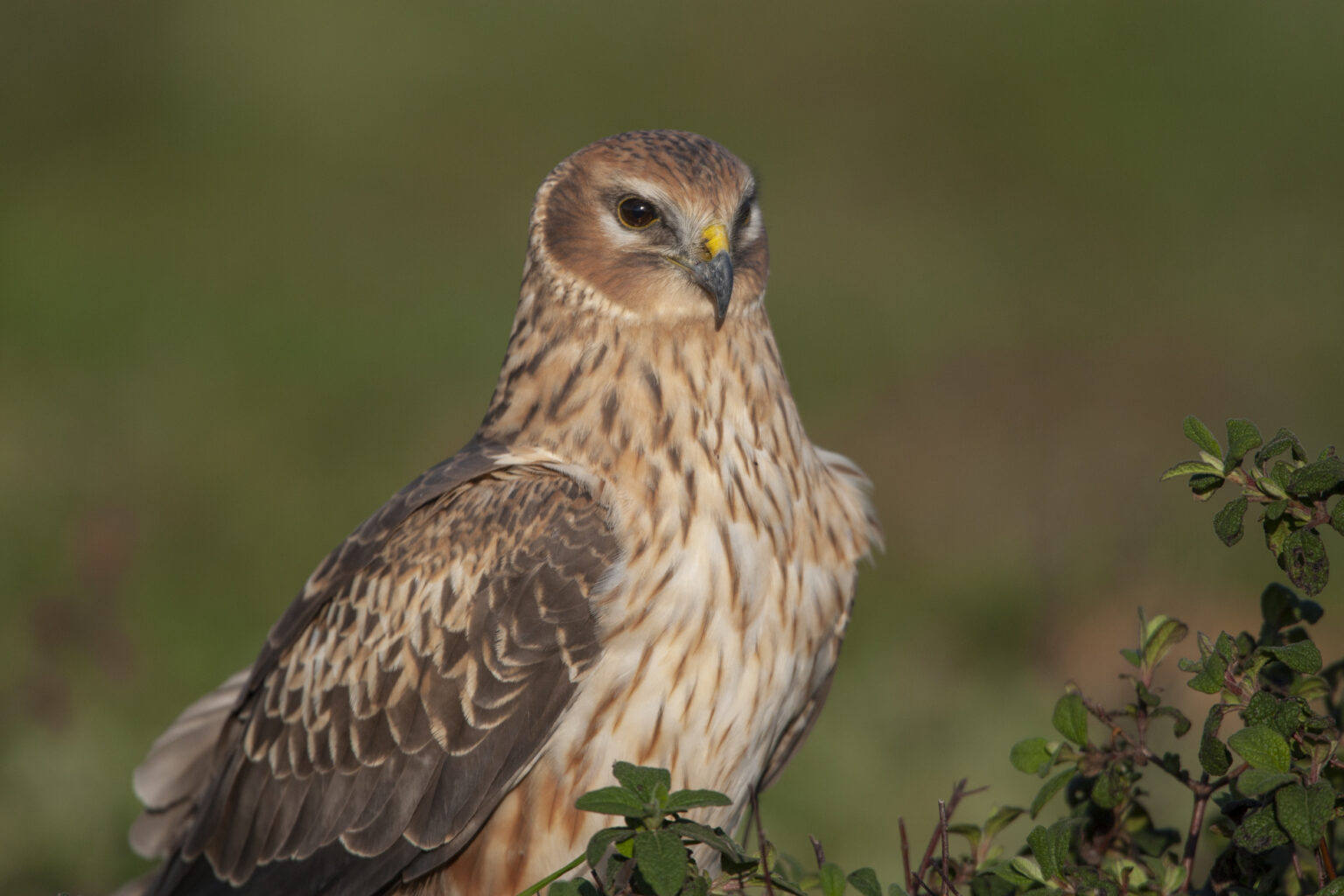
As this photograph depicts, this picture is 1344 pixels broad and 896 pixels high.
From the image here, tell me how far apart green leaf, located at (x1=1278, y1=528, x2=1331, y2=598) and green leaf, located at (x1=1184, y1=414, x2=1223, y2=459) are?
20 cm

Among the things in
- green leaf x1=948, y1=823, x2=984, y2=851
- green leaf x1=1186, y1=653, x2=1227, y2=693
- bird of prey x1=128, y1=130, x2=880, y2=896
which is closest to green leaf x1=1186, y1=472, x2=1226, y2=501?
green leaf x1=1186, y1=653, x2=1227, y2=693

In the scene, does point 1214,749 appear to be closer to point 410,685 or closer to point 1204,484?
point 1204,484

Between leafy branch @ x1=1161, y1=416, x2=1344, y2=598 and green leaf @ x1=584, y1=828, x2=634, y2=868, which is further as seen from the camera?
leafy branch @ x1=1161, y1=416, x2=1344, y2=598

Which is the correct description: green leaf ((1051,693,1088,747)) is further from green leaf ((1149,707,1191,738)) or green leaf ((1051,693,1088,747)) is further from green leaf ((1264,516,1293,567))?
green leaf ((1264,516,1293,567))

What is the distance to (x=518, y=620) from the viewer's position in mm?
3867

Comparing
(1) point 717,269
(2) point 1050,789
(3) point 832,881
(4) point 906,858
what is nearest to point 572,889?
(3) point 832,881

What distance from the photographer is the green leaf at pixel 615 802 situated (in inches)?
105

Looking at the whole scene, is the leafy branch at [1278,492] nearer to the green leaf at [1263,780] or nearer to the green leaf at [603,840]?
the green leaf at [1263,780]

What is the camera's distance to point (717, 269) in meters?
4.05

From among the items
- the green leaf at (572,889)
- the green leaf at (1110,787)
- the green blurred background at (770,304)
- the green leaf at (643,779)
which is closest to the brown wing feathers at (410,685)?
the green leaf at (572,889)

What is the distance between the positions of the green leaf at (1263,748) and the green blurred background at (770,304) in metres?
2.83

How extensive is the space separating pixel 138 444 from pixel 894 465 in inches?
179

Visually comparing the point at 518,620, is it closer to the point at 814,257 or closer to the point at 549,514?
the point at 549,514

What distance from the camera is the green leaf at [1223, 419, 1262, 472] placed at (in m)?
2.88
